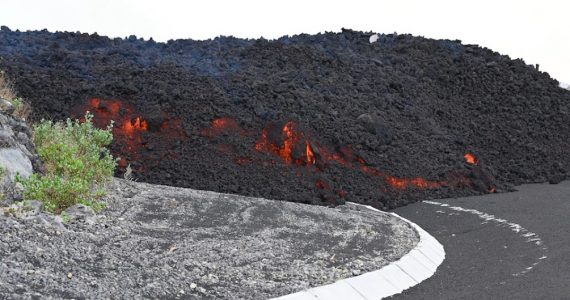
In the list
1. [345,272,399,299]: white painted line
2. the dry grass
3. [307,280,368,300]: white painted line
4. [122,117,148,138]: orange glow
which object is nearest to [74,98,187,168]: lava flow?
[122,117,148,138]: orange glow

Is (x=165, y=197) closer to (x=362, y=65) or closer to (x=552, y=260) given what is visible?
(x=552, y=260)

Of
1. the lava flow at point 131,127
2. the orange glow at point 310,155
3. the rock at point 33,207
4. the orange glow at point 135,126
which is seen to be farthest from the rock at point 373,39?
the rock at point 33,207

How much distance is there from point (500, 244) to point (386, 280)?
431 cm

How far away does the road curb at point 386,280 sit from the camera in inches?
339

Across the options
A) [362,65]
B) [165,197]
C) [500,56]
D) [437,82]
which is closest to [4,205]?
[165,197]

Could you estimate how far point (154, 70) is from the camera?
2134cm

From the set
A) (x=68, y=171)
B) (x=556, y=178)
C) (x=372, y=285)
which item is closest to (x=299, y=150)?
(x=68, y=171)

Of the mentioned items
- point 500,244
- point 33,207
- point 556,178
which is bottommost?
point 500,244

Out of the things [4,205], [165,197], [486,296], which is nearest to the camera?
[486,296]

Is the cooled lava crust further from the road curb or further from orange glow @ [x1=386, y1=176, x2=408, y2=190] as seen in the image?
the road curb

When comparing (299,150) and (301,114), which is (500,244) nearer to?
(299,150)

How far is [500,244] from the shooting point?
13156 millimetres

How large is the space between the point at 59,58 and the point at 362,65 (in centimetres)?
1201

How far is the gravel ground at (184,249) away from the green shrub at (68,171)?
442mm
